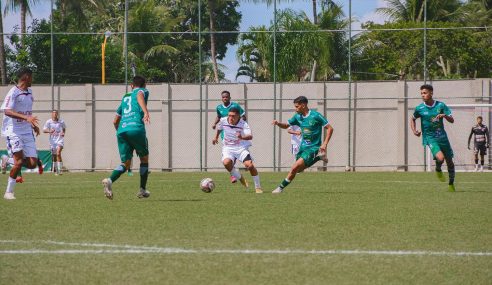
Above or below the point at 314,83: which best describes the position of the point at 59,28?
above

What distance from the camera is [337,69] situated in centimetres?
4747

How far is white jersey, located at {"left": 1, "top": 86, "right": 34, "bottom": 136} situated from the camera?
14159 mm

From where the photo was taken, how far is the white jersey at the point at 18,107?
14159 millimetres

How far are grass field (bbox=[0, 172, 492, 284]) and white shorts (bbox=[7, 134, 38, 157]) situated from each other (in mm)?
1149

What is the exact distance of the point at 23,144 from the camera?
573 inches

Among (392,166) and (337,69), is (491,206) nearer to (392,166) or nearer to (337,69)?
(392,166)

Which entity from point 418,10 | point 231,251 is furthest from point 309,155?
point 418,10

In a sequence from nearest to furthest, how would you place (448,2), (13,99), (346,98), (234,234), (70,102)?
(234,234)
(13,99)
(346,98)
(70,102)
(448,2)

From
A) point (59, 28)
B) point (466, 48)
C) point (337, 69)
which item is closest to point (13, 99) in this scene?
point (337, 69)

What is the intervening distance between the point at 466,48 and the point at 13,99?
43.0 meters

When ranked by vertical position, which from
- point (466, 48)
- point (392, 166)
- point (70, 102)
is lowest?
point (392, 166)

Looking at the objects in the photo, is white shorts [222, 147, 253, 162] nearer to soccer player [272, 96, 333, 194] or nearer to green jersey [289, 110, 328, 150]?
soccer player [272, 96, 333, 194]

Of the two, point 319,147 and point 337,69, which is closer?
point 319,147

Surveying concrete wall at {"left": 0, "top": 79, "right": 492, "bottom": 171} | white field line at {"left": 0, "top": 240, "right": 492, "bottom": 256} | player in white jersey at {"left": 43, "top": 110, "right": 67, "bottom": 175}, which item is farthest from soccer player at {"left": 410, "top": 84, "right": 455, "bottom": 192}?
concrete wall at {"left": 0, "top": 79, "right": 492, "bottom": 171}
